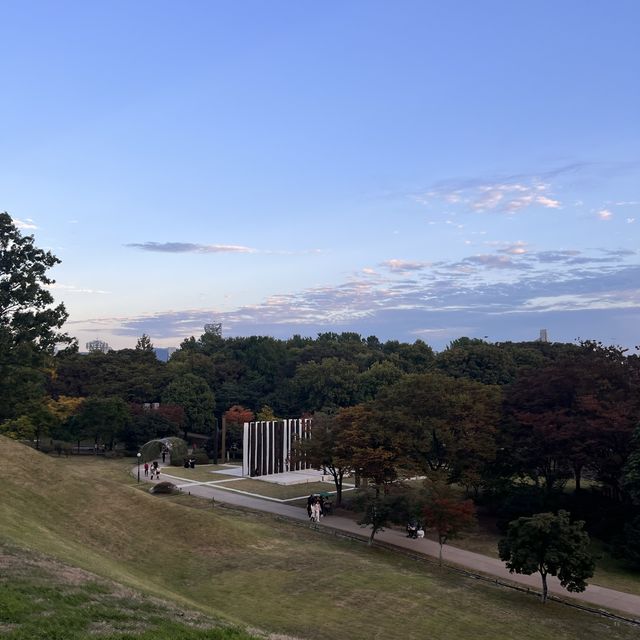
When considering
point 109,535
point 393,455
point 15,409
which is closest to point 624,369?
point 393,455

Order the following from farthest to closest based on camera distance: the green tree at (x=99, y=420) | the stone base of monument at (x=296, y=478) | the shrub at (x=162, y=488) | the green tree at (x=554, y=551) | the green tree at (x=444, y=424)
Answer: the green tree at (x=99, y=420), the stone base of monument at (x=296, y=478), the shrub at (x=162, y=488), the green tree at (x=444, y=424), the green tree at (x=554, y=551)

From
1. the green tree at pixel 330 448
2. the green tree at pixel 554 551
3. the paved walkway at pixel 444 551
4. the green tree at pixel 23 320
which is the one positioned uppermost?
the green tree at pixel 23 320

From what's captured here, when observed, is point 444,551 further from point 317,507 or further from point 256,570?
point 256,570

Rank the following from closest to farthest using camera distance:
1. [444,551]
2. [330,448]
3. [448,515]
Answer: [448,515] < [444,551] < [330,448]

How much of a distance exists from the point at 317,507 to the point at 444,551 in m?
7.95

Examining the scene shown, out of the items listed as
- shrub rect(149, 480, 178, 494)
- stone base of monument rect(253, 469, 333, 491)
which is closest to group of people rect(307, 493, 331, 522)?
stone base of monument rect(253, 469, 333, 491)

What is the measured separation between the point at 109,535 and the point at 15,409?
24556mm

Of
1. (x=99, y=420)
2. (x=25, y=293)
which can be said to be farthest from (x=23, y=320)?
(x=99, y=420)

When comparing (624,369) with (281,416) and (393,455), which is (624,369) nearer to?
(393,455)

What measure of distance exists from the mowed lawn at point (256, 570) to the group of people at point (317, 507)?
6.13 feet

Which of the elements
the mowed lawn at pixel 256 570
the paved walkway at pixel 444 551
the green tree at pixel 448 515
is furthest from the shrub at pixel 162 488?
the green tree at pixel 448 515

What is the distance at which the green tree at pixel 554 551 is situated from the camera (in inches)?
874

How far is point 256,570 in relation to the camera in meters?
23.8

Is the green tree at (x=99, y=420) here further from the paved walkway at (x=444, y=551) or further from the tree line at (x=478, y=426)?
the paved walkway at (x=444, y=551)
